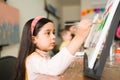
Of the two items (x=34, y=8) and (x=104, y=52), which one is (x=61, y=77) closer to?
(x=104, y=52)

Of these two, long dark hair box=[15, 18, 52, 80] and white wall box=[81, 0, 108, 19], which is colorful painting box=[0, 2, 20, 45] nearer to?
long dark hair box=[15, 18, 52, 80]

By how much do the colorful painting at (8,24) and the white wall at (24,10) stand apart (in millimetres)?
136

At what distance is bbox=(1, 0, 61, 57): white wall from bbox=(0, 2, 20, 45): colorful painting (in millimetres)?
136

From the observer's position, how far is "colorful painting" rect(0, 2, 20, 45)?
2.48m

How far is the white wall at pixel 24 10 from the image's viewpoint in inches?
115

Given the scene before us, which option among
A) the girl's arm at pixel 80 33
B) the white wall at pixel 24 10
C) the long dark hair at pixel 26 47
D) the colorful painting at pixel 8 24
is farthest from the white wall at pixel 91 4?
the girl's arm at pixel 80 33

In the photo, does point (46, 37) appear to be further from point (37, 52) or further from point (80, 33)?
point (80, 33)

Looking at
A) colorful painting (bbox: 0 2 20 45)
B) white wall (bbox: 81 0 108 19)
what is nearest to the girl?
colorful painting (bbox: 0 2 20 45)

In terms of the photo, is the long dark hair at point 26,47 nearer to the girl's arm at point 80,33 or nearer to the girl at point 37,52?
the girl at point 37,52

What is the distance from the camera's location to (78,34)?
0.75 meters

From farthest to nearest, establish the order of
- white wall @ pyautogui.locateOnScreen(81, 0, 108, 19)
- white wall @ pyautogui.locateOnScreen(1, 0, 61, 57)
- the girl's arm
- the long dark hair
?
white wall @ pyautogui.locateOnScreen(81, 0, 108, 19) → white wall @ pyautogui.locateOnScreen(1, 0, 61, 57) → the long dark hair → the girl's arm

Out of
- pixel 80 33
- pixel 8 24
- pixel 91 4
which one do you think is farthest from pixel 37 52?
pixel 91 4

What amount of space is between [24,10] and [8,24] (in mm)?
865

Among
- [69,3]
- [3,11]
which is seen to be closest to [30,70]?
[3,11]
